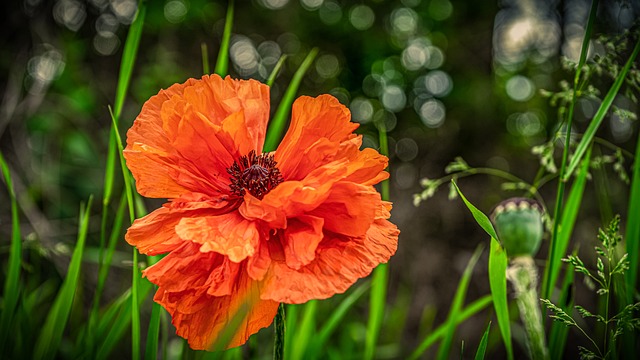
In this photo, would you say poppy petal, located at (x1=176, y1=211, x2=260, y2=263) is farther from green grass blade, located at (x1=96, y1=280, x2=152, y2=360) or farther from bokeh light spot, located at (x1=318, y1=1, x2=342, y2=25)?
bokeh light spot, located at (x1=318, y1=1, x2=342, y2=25)

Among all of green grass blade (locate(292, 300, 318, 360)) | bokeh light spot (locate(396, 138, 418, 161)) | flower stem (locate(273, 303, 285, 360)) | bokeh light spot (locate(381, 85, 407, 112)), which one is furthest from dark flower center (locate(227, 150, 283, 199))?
bokeh light spot (locate(396, 138, 418, 161))

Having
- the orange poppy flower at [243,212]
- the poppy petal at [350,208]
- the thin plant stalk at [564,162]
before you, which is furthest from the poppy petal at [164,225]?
the thin plant stalk at [564,162]

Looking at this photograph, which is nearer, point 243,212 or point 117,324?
point 243,212

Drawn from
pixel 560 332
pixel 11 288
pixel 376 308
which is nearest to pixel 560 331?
pixel 560 332

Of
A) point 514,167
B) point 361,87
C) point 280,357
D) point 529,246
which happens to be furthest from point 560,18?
point 280,357

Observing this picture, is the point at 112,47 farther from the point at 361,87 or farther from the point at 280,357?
the point at 280,357

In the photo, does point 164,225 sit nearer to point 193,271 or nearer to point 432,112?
point 193,271
